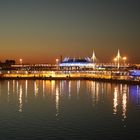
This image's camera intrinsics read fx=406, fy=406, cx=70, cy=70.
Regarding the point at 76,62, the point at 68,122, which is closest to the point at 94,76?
the point at 76,62

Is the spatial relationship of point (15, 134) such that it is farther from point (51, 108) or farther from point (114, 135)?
point (51, 108)

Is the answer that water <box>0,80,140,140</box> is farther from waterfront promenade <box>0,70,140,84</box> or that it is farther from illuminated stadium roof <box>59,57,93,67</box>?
illuminated stadium roof <box>59,57,93,67</box>

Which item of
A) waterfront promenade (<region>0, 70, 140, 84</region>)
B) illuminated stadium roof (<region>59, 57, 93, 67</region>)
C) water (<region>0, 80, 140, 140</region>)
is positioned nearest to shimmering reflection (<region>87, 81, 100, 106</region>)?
water (<region>0, 80, 140, 140</region>)

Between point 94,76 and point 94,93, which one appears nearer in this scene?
point 94,93

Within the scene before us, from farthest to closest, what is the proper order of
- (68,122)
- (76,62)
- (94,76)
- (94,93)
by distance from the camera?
1. (76,62)
2. (94,76)
3. (94,93)
4. (68,122)

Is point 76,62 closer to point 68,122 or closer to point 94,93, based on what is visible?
point 94,93

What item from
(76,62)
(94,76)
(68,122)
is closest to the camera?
(68,122)

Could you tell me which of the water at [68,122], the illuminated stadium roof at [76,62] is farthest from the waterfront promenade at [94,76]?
the water at [68,122]

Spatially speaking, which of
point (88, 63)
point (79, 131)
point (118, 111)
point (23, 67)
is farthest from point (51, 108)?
point (88, 63)

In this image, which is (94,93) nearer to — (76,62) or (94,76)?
(94,76)

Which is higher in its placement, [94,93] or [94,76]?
[94,76]

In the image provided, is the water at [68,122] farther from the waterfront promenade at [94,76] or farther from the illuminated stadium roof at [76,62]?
the illuminated stadium roof at [76,62]

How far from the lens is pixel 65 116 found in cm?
2094

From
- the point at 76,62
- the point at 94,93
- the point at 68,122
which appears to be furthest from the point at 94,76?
the point at 68,122
